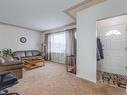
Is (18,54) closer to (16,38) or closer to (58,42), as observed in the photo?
(16,38)

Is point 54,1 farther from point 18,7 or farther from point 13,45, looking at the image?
point 13,45

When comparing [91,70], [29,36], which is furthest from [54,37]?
[91,70]

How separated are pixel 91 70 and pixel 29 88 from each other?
183 cm

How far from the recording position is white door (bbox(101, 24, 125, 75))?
12.5 feet

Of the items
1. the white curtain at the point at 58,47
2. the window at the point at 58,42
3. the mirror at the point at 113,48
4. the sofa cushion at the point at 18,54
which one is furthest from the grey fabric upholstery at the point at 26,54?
the mirror at the point at 113,48

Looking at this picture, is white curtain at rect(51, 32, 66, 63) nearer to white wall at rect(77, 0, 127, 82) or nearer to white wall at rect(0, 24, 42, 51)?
white wall at rect(0, 24, 42, 51)

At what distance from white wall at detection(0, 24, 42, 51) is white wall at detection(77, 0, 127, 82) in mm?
4303

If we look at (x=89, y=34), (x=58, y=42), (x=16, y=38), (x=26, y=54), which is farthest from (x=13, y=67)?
(x=58, y=42)

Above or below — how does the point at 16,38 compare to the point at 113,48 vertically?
A: above

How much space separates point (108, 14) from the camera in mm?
2709

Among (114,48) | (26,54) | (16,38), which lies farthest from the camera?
(16,38)

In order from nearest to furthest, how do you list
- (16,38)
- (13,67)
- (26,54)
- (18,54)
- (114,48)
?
(13,67) < (114,48) < (18,54) < (26,54) < (16,38)

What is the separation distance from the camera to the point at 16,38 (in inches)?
248

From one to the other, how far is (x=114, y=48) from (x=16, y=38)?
540 cm
